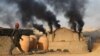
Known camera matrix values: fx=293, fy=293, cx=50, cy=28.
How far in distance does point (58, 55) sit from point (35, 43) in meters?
4.23

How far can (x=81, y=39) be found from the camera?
21.5m

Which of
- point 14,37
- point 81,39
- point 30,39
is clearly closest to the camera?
point 14,37

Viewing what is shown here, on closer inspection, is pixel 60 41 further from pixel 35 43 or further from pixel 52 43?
pixel 35 43

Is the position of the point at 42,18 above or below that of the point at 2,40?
above

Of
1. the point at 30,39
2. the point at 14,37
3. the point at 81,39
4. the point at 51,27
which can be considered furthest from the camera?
the point at 51,27

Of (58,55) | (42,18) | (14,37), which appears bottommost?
(58,55)

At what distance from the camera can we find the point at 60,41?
22.3 meters

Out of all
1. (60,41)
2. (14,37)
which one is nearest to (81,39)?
(60,41)

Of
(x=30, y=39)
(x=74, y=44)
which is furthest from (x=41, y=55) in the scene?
(x=74, y=44)

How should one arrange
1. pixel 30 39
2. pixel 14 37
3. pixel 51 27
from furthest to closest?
pixel 51 27
pixel 30 39
pixel 14 37

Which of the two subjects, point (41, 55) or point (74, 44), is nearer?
point (41, 55)

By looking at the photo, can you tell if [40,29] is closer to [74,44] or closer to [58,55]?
[74,44]

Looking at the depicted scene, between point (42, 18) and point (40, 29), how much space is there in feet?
3.62

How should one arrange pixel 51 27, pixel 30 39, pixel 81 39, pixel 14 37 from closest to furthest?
pixel 14 37 < pixel 30 39 < pixel 81 39 < pixel 51 27
